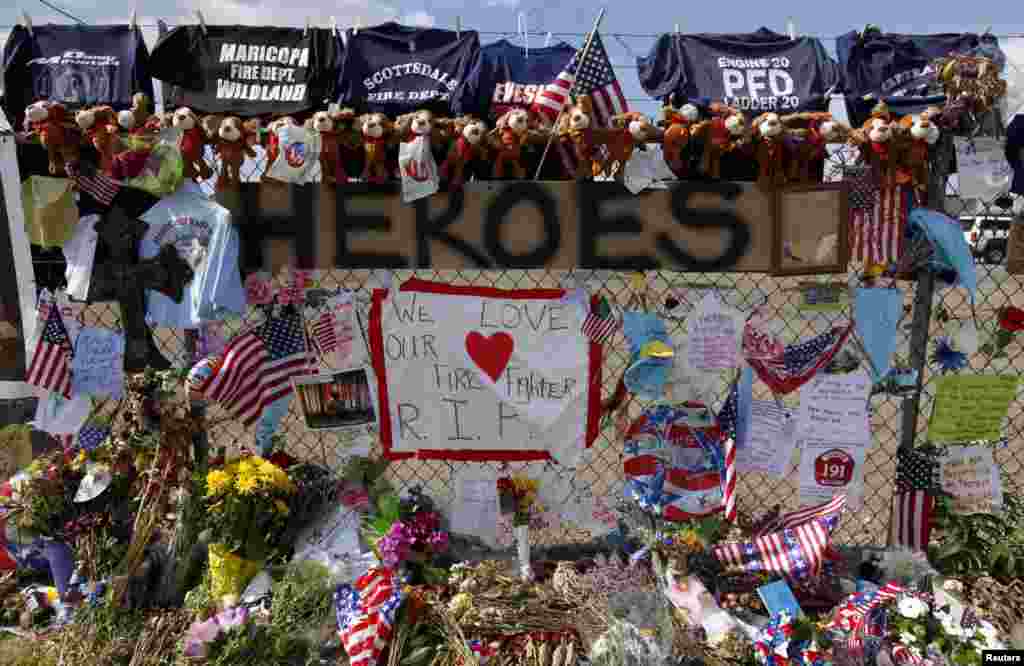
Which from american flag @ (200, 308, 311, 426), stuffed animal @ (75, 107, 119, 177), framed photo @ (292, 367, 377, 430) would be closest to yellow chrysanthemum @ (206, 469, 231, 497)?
american flag @ (200, 308, 311, 426)

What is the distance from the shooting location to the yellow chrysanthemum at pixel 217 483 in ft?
12.3

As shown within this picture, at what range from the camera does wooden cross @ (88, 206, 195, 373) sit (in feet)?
13.4

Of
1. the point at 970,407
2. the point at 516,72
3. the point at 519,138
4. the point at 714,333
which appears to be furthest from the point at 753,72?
the point at 970,407

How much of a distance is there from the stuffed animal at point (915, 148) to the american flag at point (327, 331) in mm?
3227

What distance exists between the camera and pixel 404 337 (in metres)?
4.20

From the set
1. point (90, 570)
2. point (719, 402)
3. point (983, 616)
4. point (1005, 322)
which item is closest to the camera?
point (983, 616)

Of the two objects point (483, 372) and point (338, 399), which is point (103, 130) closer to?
point (338, 399)

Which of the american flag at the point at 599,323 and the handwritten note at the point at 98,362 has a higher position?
the american flag at the point at 599,323

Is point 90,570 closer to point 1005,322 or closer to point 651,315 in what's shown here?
point 651,315

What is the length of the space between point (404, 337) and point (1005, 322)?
3.41 meters

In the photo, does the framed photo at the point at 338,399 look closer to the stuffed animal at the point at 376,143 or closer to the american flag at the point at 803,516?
the stuffed animal at the point at 376,143

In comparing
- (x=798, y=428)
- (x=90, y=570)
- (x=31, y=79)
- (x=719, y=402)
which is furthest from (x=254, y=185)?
(x=798, y=428)

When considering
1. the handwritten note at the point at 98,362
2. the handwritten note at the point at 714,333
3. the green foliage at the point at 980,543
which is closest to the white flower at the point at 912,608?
the green foliage at the point at 980,543

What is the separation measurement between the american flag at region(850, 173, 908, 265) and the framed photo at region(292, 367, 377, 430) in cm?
289
